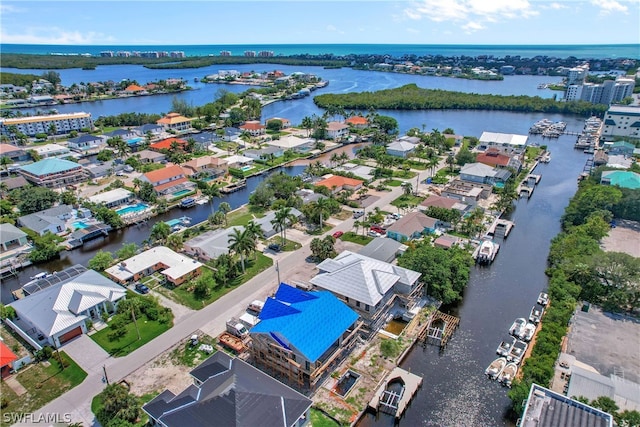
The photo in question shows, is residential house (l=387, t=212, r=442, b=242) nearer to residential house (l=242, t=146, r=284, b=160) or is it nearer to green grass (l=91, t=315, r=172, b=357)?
green grass (l=91, t=315, r=172, b=357)

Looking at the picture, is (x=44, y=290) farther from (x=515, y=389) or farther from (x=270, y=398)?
(x=515, y=389)

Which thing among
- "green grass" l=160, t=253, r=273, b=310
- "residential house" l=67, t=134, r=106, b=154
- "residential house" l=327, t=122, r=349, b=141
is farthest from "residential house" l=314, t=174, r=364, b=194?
"residential house" l=67, t=134, r=106, b=154

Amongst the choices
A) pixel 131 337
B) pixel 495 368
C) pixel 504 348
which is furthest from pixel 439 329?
pixel 131 337

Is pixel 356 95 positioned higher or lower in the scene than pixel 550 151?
higher

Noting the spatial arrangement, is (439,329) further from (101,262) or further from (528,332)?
(101,262)

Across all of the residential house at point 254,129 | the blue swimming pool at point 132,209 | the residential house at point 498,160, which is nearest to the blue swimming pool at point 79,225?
the blue swimming pool at point 132,209

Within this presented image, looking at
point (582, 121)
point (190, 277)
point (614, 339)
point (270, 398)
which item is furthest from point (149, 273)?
point (582, 121)

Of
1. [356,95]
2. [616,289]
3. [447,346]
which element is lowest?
[447,346]
